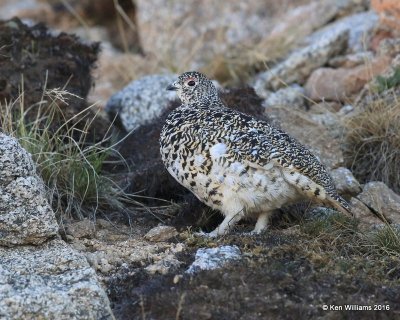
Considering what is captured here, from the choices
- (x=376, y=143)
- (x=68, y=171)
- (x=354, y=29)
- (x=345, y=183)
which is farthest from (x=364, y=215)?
(x=354, y=29)

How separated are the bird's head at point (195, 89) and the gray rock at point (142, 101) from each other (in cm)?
178

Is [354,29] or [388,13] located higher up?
[388,13]

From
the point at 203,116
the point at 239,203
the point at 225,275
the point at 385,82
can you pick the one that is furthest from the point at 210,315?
the point at 385,82

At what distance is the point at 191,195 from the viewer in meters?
7.83

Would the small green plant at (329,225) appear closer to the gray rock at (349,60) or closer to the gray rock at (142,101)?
the gray rock at (142,101)

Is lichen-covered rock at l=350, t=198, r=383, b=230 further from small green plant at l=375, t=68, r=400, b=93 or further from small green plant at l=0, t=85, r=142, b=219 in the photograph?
small green plant at l=375, t=68, r=400, b=93

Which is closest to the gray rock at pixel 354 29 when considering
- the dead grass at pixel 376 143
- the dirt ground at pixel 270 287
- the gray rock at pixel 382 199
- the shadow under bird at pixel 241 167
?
the dead grass at pixel 376 143

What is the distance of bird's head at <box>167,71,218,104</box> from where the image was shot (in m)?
7.77

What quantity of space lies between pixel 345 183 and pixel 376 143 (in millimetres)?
938

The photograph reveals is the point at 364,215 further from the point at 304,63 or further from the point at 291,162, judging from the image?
the point at 304,63

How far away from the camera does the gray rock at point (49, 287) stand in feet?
17.2

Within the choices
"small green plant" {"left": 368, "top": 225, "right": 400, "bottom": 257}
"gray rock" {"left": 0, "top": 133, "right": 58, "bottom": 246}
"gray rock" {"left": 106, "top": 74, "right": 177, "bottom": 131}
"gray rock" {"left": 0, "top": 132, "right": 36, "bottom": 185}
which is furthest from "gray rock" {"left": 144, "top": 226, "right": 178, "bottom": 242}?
"gray rock" {"left": 106, "top": 74, "right": 177, "bottom": 131}

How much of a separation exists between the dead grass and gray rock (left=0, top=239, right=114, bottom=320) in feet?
12.1

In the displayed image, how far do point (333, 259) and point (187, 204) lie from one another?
1.92 metres
